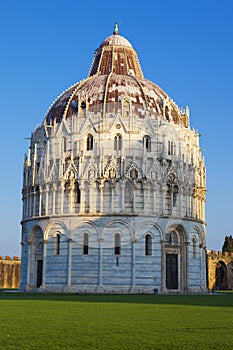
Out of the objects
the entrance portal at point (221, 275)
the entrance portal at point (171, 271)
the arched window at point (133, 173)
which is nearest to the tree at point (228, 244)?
the entrance portal at point (221, 275)

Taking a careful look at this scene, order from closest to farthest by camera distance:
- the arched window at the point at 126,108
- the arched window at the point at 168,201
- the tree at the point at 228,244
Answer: the arched window at the point at 168,201
the arched window at the point at 126,108
the tree at the point at 228,244

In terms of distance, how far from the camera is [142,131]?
54.3 metres

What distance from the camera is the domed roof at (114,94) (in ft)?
183

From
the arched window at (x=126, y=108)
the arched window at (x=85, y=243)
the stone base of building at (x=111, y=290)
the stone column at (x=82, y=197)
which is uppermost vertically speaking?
the arched window at (x=126, y=108)

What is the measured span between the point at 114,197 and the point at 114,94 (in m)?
12.6

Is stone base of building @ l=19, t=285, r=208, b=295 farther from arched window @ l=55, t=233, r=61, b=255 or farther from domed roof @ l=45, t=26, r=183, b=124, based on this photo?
domed roof @ l=45, t=26, r=183, b=124

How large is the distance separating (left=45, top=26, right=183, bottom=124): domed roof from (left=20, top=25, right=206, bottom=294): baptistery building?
0.51 feet

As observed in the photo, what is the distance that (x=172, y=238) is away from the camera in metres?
53.8

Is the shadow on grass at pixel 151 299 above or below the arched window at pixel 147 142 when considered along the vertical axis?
below

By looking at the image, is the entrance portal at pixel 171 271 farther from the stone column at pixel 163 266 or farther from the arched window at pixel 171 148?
the arched window at pixel 171 148

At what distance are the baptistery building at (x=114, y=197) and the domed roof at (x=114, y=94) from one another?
0.16m

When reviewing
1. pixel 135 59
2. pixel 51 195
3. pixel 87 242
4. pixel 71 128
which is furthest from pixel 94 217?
pixel 135 59

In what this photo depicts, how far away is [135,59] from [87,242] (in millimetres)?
27664

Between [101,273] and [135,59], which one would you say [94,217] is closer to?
[101,273]
